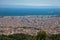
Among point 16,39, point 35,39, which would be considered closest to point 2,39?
point 16,39

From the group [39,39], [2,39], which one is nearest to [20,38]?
[2,39]

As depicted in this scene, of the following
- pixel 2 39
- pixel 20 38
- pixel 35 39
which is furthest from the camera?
pixel 20 38

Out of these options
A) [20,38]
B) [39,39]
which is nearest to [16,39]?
[20,38]

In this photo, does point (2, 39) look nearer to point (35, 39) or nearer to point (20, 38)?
point (20, 38)

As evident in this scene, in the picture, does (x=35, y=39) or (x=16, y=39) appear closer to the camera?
(x=35, y=39)

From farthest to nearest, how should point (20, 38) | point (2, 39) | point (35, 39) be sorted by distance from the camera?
point (20, 38) → point (2, 39) → point (35, 39)

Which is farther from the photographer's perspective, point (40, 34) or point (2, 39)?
point (2, 39)

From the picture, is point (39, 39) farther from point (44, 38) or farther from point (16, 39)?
point (16, 39)
